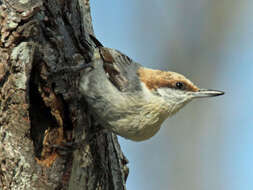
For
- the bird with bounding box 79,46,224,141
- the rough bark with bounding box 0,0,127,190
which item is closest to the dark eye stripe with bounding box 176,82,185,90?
the bird with bounding box 79,46,224,141

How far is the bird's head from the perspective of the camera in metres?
3.46

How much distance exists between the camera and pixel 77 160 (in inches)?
118

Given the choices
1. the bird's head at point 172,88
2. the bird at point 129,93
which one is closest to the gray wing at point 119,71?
the bird at point 129,93

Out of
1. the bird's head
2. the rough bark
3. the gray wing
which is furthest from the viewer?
the bird's head

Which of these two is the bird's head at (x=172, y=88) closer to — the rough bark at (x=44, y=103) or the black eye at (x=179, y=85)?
the black eye at (x=179, y=85)

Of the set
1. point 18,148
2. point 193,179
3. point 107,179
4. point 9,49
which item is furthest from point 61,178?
point 193,179

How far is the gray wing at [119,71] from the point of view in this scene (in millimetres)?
3277

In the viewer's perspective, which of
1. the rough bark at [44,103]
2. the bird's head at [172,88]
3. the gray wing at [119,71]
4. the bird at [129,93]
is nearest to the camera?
the rough bark at [44,103]

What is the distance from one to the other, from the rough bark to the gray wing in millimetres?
194

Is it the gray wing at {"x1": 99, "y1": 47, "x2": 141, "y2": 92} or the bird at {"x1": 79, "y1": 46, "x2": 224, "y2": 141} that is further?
the gray wing at {"x1": 99, "y1": 47, "x2": 141, "y2": 92}

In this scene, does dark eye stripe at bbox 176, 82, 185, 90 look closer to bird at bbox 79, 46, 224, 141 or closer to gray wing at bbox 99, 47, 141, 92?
bird at bbox 79, 46, 224, 141

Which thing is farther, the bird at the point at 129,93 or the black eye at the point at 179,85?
the black eye at the point at 179,85

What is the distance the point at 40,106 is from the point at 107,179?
2.80ft

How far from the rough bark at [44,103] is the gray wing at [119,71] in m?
0.19
